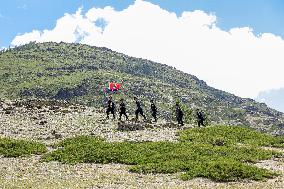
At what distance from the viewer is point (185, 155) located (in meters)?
45.7

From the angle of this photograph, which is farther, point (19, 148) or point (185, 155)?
point (19, 148)

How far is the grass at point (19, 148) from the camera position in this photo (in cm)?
4747

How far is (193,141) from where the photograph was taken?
5466 centimetres

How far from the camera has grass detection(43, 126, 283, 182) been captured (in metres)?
39.4

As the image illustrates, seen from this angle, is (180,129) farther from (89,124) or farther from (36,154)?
(36,154)

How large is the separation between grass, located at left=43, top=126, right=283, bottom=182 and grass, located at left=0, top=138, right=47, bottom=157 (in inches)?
92.4

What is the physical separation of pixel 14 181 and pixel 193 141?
24537 millimetres

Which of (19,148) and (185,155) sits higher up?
(185,155)

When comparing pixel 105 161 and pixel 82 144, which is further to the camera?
pixel 82 144

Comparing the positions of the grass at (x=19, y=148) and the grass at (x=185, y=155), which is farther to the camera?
the grass at (x=19, y=148)

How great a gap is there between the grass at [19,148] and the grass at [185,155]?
235 cm

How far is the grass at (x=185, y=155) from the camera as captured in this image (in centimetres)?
3938

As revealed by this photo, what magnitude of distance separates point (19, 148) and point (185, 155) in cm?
1706

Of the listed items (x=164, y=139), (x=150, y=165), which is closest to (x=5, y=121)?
(x=164, y=139)
